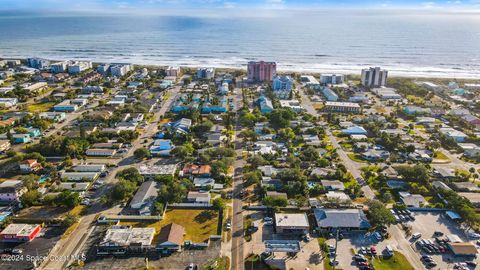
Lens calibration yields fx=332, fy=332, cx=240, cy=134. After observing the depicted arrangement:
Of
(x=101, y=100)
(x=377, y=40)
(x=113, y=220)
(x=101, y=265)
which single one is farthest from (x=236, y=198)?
(x=377, y=40)

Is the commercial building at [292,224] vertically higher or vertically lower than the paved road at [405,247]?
higher

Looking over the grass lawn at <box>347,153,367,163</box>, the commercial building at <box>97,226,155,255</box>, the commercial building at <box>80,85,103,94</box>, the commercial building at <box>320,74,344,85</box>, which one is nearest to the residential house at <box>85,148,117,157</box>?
the commercial building at <box>97,226,155,255</box>

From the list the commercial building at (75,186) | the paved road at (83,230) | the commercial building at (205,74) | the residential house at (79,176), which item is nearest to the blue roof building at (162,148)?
the paved road at (83,230)

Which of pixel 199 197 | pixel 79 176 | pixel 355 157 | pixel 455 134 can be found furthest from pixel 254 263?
pixel 455 134

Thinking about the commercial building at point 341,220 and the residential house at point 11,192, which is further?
the residential house at point 11,192

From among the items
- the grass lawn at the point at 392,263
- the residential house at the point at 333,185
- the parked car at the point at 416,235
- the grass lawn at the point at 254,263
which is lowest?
the grass lawn at the point at 254,263

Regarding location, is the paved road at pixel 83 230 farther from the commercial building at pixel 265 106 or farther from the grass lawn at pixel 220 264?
the commercial building at pixel 265 106

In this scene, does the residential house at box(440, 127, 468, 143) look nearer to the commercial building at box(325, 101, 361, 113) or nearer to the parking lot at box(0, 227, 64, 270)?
the commercial building at box(325, 101, 361, 113)
